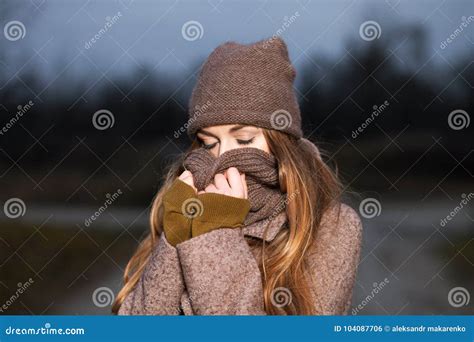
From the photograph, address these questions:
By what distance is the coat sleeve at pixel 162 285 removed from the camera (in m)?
2.42

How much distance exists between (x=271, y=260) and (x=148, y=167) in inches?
217

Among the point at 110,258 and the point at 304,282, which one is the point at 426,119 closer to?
the point at 110,258

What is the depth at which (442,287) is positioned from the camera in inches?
359

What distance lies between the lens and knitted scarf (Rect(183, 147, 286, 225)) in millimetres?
2654

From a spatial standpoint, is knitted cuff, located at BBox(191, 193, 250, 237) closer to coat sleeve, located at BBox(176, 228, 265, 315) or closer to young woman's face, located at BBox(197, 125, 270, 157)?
coat sleeve, located at BBox(176, 228, 265, 315)

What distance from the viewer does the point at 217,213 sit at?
2494 mm

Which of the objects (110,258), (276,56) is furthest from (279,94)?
(110,258)

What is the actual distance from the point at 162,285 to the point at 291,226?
546mm
